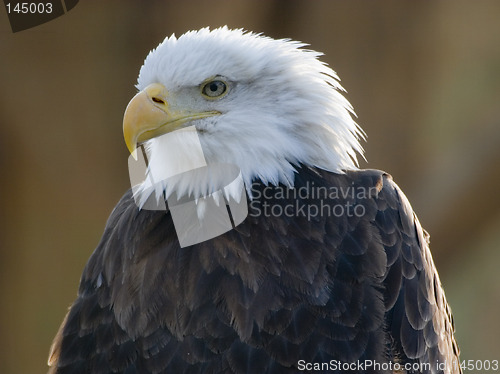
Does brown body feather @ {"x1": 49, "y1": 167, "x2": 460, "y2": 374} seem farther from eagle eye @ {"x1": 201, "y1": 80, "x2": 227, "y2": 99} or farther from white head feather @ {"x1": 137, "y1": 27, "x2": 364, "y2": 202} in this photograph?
eagle eye @ {"x1": 201, "y1": 80, "x2": 227, "y2": 99}

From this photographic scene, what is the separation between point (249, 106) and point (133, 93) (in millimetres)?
4337

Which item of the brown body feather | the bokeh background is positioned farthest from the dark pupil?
the bokeh background

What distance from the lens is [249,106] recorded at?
3184mm

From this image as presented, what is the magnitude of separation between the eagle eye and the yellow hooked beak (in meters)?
0.07

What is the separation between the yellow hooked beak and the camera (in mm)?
3080

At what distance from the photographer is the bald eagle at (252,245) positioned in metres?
2.96

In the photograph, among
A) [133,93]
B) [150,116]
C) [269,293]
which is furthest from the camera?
[133,93]

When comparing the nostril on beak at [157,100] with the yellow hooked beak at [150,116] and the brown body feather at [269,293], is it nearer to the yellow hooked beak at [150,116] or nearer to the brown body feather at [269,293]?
the yellow hooked beak at [150,116]

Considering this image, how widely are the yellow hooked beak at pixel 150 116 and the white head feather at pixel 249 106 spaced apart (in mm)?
40

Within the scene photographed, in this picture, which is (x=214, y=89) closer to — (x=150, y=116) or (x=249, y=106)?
(x=249, y=106)

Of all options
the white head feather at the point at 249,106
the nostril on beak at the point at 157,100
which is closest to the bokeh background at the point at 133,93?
the white head feather at the point at 249,106

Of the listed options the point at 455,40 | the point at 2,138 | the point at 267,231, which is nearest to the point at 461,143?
the point at 455,40

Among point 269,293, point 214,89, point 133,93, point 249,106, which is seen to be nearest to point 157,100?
point 214,89

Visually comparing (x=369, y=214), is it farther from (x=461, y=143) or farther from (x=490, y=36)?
(x=490, y=36)
